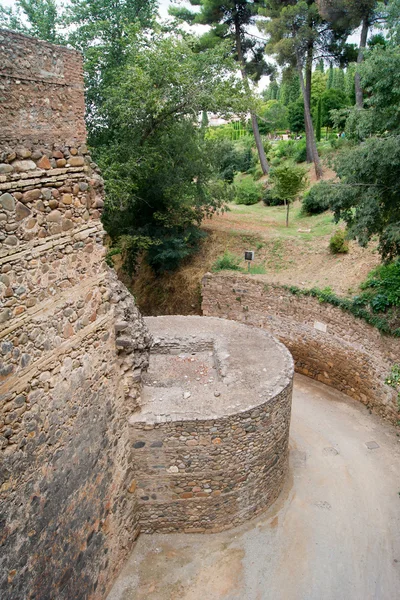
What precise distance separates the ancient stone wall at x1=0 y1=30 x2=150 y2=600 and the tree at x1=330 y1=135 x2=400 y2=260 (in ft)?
22.9

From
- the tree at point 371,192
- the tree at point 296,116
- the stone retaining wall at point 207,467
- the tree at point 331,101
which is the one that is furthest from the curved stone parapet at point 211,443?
the tree at point 296,116

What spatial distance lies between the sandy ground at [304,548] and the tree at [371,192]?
521 cm

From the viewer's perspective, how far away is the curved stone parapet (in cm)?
697

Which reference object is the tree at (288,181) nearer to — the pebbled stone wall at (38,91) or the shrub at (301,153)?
the shrub at (301,153)

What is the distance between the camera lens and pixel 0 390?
4555 mm

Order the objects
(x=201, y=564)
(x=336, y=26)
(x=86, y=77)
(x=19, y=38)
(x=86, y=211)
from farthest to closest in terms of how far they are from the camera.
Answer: (x=336, y=26)
(x=86, y=77)
(x=201, y=564)
(x=86, y=211)
(x=19, y=38)

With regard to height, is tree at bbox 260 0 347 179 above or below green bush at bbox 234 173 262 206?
above

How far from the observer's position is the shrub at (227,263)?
15036 mm

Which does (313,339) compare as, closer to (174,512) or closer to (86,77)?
(174,512)

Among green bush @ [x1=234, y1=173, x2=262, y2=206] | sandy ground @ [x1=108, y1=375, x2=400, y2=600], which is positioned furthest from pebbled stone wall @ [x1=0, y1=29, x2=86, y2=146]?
green bush @ [x1=234, y1=173, x2=262, y2=206]

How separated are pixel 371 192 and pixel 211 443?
7404 millimetres

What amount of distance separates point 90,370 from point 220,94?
10.4 metres

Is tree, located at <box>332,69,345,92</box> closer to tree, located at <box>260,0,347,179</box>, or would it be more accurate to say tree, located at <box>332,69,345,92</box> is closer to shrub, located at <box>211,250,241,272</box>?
tree, located at <box>260,0,347,179</box>

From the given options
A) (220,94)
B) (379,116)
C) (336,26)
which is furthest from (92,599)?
(336,26)
